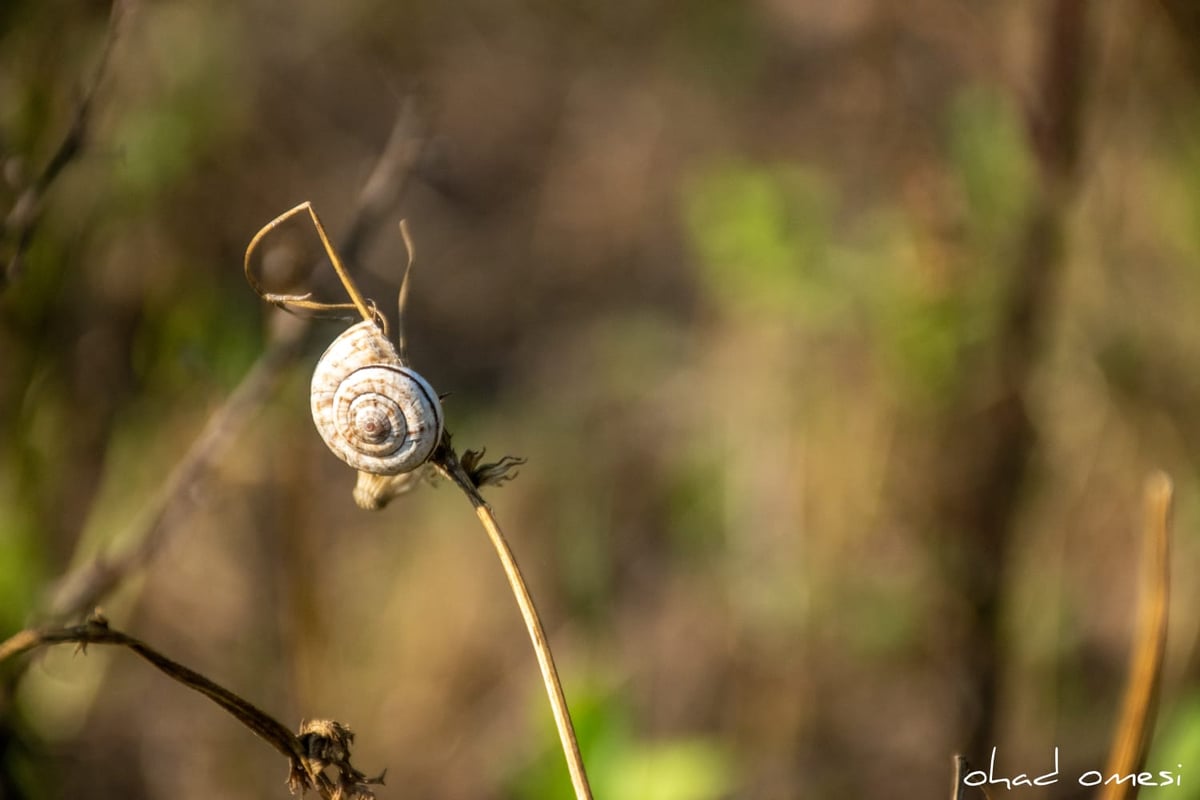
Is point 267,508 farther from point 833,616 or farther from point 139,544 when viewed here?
point 833,616

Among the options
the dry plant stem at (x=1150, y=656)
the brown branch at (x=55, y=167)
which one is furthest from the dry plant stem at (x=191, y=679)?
the dry plant stem at (x=1150, y=656)

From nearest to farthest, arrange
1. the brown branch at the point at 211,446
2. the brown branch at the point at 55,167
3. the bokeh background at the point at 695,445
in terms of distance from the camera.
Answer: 1. the brown branch at the point at 55,167
2. the brown branch at the point at 211,446
3. the bokeh background at the point at 695,445

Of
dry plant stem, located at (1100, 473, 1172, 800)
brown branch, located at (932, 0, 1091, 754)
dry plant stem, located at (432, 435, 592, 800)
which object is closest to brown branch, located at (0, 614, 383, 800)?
dry plant stem, located at (432, 435, 592, 800)

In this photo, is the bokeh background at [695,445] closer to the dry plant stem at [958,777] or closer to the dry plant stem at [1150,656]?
the dry plant stem at [1150,656]

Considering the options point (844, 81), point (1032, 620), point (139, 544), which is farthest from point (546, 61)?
point (139, 544)

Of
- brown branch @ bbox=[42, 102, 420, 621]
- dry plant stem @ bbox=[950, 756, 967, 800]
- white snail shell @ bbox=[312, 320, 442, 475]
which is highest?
brown branch @ bbox=[42, 102, 420, 621]

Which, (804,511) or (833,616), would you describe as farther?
(804,511)

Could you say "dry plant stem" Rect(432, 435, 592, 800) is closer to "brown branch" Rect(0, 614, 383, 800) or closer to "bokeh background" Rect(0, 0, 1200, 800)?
"brown branch" Rect(0, 614, 383, 800)
